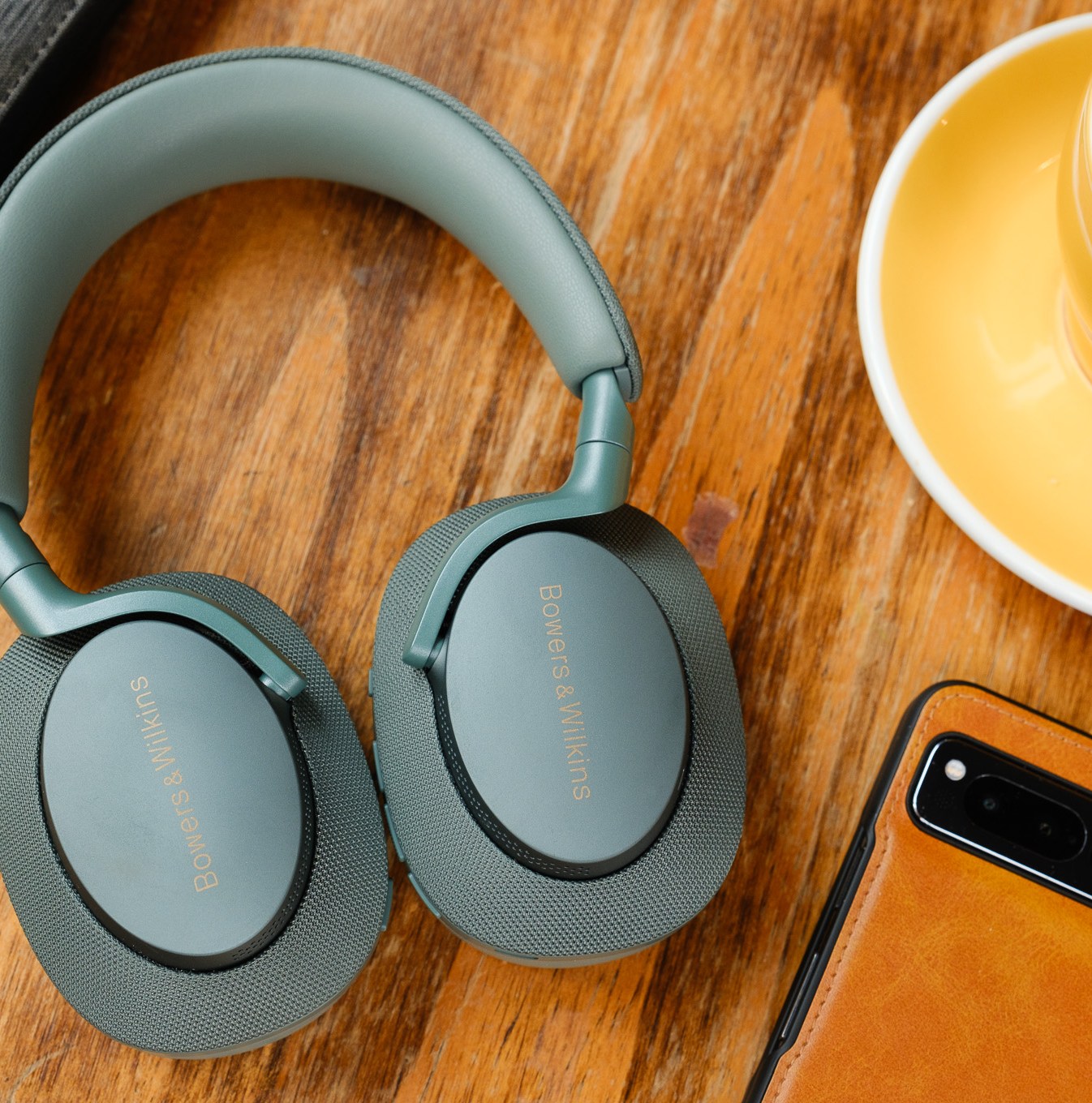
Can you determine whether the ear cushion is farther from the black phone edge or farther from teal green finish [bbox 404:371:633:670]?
the black phone edge

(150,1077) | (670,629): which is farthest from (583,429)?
(150,1077)

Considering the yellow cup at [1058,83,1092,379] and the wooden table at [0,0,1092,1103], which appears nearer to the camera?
the yellow cup at [1058,83,1092,379]

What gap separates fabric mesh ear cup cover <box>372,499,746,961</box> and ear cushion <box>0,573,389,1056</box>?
0.07 feet

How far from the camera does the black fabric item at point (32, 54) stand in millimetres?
406

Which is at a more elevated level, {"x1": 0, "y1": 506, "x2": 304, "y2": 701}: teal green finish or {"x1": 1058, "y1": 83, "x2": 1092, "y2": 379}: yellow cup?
{"x1": 0, "y1": 506, "x2": 304, "y2": 701}: teal green finish

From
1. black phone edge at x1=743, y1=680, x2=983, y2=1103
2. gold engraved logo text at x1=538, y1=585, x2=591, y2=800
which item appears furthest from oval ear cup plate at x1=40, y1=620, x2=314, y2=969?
black phone edge at x1=743, y1=680, x2=983, y2=1103

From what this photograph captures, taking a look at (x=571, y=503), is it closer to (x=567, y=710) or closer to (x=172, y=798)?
(x=567, y=710)

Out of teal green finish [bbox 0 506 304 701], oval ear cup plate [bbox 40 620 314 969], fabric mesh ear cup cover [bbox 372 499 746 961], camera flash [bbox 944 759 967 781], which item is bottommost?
camera flash [bbox 944 759 967 781]

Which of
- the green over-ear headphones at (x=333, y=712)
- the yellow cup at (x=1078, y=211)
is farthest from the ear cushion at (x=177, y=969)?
the yellow cup at (x=1078, y=211)

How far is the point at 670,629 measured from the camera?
0.36 meters

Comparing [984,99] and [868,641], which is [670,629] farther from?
[984,99]

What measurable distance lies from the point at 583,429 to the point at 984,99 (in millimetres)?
242

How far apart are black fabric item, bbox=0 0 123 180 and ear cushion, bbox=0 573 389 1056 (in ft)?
0.78

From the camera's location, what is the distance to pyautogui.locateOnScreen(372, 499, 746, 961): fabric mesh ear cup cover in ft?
1.10
